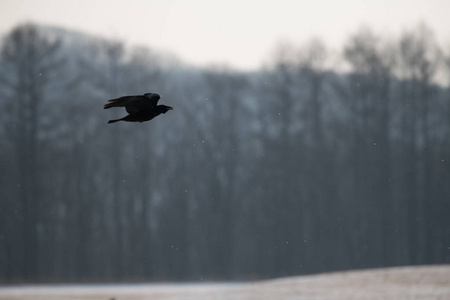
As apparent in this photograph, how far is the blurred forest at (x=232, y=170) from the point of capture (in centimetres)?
3203

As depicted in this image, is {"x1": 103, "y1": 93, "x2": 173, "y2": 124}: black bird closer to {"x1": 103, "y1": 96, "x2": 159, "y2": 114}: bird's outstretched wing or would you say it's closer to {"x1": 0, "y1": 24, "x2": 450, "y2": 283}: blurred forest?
{"x1": 103, "y1": 96, "x2": 159, "y2": 114}: bird's outstretched wing

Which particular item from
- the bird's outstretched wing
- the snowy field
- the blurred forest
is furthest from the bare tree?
the bird's outstretched wing

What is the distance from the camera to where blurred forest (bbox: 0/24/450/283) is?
32031 mm

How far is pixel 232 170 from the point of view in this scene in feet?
116

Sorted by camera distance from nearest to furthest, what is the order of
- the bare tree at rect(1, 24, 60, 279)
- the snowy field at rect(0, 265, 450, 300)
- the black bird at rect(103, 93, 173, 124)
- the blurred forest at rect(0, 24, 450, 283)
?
the black bird at rect(103, 93, 173, 124) < the snowy field at rect(0, 265, 450, 300) < the bare tree at rect(1, 24, 60, 279) < the blurred forest at rect(0, 24, 450, 283)

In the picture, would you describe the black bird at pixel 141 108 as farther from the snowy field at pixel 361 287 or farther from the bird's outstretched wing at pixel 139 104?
the snowy field at pixel 361 287

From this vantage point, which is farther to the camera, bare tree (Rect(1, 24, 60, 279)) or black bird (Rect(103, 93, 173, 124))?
bare tree (Rect(1, 24, 60, 279))

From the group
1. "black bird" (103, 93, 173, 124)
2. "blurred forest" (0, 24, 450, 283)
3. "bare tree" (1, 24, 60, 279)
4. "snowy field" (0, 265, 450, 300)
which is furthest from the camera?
"blurred forest" (0, 24, 450, 283)

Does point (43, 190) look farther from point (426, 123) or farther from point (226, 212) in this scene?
point (426, 123)

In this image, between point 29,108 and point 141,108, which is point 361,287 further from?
point 29,108

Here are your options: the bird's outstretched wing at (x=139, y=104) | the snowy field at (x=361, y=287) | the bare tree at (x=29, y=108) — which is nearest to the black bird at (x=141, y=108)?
the bird's outstretched wing at (x=139, y=104)

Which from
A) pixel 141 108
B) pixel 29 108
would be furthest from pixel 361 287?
pixel 29 108

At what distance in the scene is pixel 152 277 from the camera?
104 feet

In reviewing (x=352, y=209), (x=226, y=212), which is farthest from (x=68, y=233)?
(x=352, y=209)
